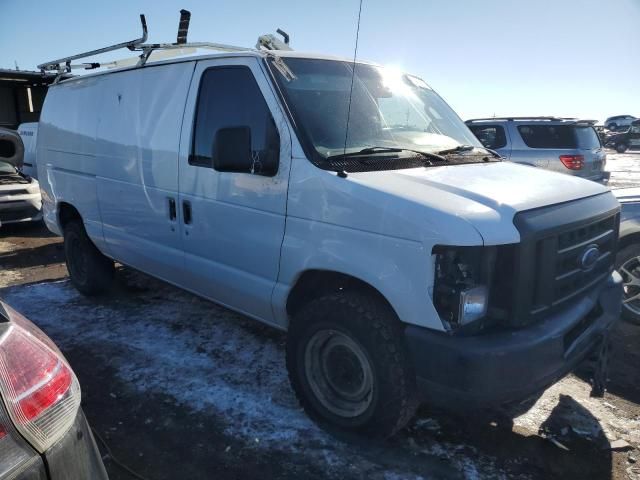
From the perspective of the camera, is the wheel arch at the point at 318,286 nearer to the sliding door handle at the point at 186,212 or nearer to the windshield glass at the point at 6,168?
the sliding door handle at the point at 186,212

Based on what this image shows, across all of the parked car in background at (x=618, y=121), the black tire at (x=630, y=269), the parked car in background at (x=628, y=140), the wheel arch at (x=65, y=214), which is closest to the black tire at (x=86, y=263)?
the wheel arch at (x=65, y=214)

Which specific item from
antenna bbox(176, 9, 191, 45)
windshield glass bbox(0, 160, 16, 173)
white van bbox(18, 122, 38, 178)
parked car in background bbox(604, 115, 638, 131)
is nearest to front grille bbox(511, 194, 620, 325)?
antenna bbox(176, 9, 191, 45)

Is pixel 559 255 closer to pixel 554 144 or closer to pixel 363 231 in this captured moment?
pixel 363 231

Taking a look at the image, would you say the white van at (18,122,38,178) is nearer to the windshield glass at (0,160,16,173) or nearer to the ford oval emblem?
the windshield glass at (0,160,16,173)

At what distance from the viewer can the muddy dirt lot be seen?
9.05ft

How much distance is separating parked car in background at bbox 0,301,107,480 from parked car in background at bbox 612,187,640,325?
15.6 feet

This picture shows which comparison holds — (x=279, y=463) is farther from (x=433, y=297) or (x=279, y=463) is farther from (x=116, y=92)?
(x=116, y=92)

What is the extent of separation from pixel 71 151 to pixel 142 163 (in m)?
1.55

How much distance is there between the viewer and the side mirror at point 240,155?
2848 mm

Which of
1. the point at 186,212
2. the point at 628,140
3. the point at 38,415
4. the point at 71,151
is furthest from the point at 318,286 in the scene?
the point at 628,140

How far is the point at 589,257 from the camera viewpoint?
2.78m

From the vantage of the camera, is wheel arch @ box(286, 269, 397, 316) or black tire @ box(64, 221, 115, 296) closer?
wheel arch @ box(286, 269, 397, 316)

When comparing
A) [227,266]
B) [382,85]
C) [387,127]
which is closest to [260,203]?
[227,266]

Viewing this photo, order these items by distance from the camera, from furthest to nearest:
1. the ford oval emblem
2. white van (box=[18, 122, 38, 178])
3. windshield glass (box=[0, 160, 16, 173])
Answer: white van (box=[18, 122, 38, 178])
windshield glass (box=[0, 160, 16, 173])
the ford oval emblem
